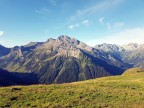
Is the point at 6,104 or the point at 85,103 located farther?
the point at 85,103

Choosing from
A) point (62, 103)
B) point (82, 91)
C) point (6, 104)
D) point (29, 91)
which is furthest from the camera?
point (82, 91)

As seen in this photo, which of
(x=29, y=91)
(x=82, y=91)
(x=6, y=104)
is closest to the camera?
(x=6, y=104)

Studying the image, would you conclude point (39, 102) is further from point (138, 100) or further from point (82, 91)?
point (138, 100)

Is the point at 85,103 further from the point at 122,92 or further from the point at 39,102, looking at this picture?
the point at 122,92

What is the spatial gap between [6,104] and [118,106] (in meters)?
15.5

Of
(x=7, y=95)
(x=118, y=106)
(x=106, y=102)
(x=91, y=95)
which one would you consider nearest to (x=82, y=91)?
(x=91, y=95)

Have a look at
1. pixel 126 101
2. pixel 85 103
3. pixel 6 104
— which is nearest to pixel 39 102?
pixel 6 104

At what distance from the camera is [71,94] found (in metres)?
37.2

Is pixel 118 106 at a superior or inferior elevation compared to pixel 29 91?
inferior

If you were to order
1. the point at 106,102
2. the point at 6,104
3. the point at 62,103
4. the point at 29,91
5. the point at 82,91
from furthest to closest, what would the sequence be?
1. the point at 82,91
2. the point at 29,91
3. the point at 106,102
4. the point at 62,103
5. the point at 6,104

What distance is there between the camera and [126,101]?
3562 centimetres

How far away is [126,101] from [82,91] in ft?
25.9

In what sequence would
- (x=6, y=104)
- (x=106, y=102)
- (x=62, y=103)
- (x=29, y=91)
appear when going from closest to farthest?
(x=6, y=104)
(x=62, y=103)
(x=106, y=102)
(x=29, y=91)

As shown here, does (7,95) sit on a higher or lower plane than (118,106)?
higher
